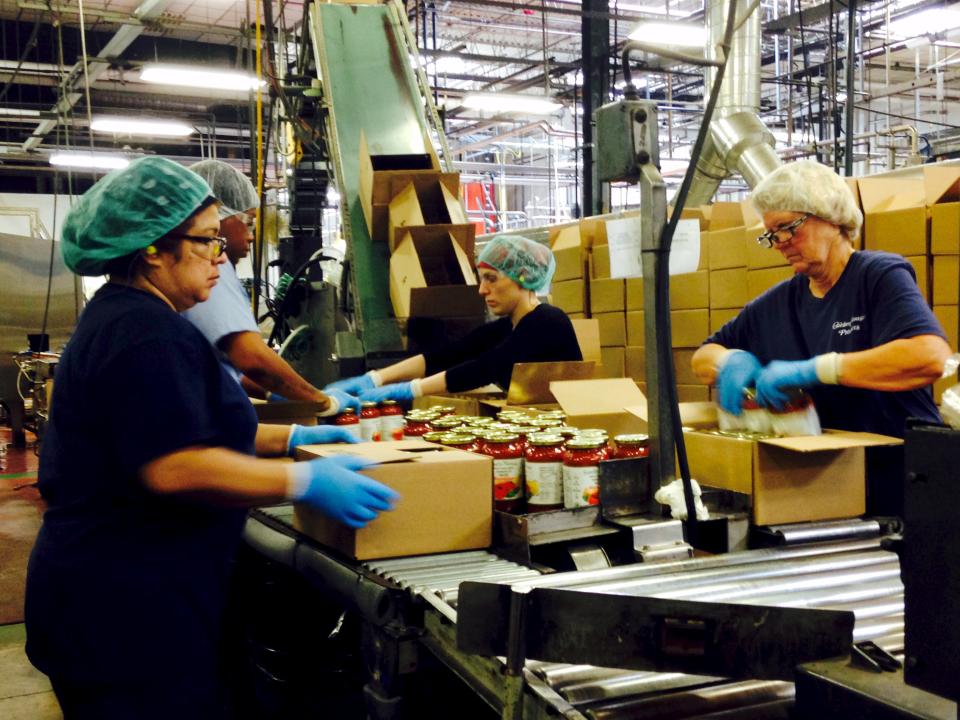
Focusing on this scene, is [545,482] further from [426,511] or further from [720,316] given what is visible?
[720,316]

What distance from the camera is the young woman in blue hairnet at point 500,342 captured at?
10.2ft

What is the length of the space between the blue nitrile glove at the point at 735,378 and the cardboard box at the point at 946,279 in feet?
5.90

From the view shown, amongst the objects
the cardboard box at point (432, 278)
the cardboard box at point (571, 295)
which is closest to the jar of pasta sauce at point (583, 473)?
the cardboard box at point (432, 278)

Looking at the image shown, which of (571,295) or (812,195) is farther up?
(812,195)

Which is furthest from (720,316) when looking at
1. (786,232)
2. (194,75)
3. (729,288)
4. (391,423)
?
(194,75)

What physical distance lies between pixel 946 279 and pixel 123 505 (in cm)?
321

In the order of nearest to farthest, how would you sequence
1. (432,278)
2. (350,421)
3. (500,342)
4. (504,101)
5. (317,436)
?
(317,436)
(350,421)
(500,342)
(432,278)
(504,101)

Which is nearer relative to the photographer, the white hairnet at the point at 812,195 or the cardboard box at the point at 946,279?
the white hairnet at the point at 812,195

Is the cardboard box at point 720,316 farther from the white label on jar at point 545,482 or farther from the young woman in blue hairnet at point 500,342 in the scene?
the white label on jar at point 545,482

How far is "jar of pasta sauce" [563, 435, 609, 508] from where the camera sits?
67.3 inches

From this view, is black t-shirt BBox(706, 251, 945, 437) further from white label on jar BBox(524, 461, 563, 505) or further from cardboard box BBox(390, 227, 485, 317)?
cardboard box BBox(390, 227, 485, 317)

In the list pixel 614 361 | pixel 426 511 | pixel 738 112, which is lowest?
pixel 426 511

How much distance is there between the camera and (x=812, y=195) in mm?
2059

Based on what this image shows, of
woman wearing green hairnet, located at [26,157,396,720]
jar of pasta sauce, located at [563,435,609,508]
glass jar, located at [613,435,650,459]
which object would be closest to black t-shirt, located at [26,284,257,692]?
woman wearing green hairnet, located at [26,157,396,720]
